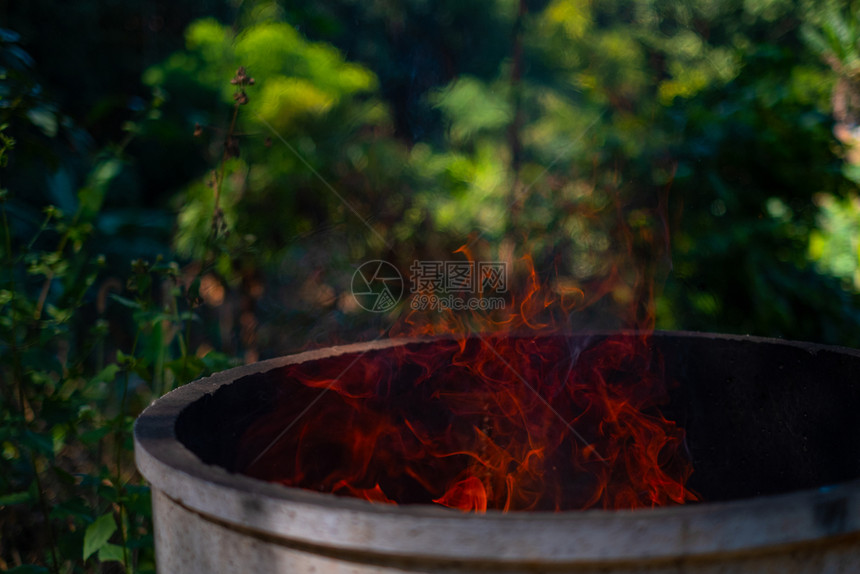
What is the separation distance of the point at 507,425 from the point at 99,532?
0.90 m

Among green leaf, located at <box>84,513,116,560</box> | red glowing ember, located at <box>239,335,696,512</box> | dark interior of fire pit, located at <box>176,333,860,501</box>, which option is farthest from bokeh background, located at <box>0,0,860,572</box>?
red glowing ember, located at <box>239,335,696,512</box>

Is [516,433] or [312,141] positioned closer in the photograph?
[516,433]

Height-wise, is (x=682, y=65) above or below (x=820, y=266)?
above

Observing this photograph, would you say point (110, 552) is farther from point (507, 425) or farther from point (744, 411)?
point (744, 411)

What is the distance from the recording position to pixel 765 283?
3209 mm

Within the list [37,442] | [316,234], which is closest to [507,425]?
[37,442]

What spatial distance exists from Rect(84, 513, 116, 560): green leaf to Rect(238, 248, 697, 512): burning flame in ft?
1.26

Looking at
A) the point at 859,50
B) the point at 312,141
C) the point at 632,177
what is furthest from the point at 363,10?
the point at 632,177

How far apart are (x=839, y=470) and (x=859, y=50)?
409cm

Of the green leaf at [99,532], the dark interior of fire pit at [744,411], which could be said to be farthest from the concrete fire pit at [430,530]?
the green leaf at [99,532]

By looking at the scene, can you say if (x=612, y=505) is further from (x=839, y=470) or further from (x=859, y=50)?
(x=859, y=50)

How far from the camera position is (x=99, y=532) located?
1.35 metres

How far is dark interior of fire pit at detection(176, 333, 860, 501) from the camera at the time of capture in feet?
4.40

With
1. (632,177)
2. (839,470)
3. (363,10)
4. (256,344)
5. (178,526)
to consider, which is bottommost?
(256,344)
